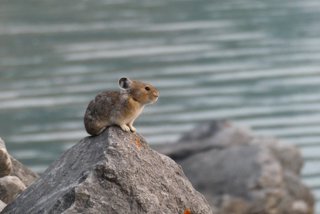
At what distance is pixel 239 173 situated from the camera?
58.6 feet

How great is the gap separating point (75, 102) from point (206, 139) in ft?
21.3

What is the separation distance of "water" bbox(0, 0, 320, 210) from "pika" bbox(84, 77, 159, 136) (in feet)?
46.0

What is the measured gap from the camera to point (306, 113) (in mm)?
25219

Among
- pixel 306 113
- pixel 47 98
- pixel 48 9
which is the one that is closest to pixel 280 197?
pixel 306 113

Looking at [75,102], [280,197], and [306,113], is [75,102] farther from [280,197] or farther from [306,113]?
[280,197]

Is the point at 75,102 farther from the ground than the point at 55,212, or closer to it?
farther from the ground

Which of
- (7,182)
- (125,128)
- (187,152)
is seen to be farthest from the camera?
(187,152)

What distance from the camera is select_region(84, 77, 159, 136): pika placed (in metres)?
7.06

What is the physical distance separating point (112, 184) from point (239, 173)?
37.7 ft

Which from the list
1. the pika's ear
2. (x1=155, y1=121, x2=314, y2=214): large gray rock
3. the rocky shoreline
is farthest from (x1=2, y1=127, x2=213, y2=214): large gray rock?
(x1=155, y1=121, x2=314, y2=214): large gray rock

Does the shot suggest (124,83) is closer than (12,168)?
Yes

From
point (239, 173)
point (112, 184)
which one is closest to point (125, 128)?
point (112, 184)

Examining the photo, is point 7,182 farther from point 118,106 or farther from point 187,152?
point 187,152

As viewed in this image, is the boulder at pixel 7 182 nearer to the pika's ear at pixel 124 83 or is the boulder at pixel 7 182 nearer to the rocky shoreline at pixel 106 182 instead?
the rocky shoreline at pixel 106 182
